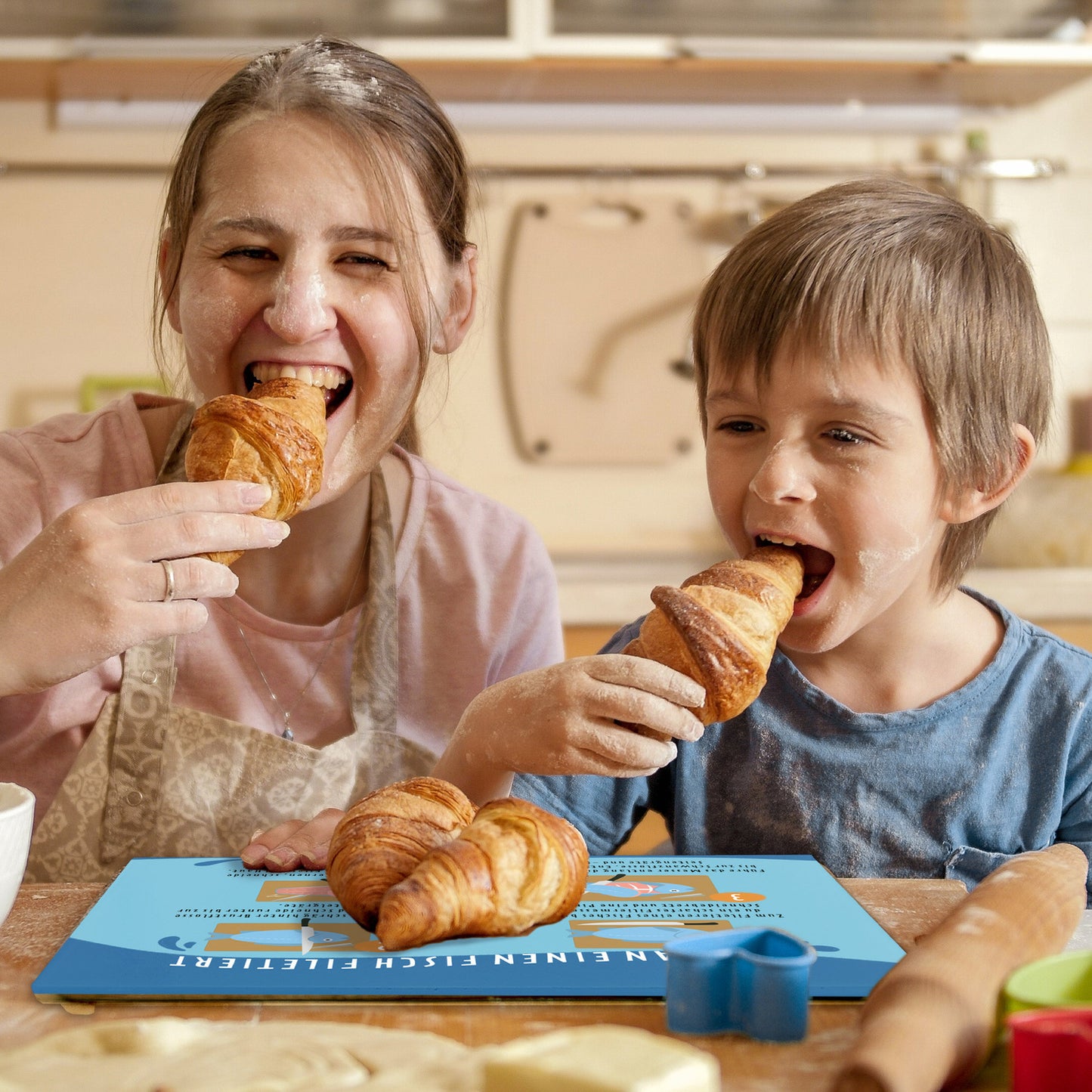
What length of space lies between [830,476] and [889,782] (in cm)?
32

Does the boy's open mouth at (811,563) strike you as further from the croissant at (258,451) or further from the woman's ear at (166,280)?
the woman's ear at (166,280)

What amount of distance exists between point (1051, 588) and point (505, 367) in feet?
4.36

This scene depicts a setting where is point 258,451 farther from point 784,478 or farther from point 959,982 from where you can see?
point 959,982

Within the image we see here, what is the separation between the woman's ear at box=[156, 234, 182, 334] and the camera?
4.73 ft

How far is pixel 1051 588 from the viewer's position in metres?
2.62

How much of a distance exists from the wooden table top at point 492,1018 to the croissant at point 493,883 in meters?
0.06

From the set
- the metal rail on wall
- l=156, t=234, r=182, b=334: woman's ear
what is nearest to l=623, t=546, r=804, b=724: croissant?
l=156, t=234, r=182, b=334: woman's ear

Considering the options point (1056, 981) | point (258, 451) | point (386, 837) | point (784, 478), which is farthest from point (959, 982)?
point (258, 451)

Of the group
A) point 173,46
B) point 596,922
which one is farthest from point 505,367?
point 596,922

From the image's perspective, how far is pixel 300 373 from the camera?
4.25ft

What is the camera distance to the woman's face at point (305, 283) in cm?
125

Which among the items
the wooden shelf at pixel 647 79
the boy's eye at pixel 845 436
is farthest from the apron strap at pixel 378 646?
the wooden shelf at pixel 647 79

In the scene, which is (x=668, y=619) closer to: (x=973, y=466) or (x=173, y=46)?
(x=973, y=466)

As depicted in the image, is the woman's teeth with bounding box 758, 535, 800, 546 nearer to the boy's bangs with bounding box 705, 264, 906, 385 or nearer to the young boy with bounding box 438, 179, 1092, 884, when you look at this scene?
the young boy with bounding box 438, 179, 1092, 884
